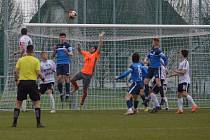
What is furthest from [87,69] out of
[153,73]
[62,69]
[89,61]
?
[153,73]

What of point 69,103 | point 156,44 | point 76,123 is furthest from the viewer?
point 69,103

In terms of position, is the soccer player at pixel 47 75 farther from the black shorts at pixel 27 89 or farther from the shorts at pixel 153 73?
the black shorts at pixel 27 89

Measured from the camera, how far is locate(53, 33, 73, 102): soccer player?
24.0m

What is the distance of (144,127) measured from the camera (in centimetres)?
1650

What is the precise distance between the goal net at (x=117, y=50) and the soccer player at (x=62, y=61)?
66 centimetres

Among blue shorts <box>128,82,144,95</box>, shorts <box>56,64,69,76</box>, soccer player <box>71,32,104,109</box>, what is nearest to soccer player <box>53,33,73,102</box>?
shorts <box>56,64,69,76</box>

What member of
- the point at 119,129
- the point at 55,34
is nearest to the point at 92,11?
the point at 55,34

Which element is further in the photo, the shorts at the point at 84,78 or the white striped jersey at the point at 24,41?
the shorts at the point at 84,78

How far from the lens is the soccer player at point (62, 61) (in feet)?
78.9

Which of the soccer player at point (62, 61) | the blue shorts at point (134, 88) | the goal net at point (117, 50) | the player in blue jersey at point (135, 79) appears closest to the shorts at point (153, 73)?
the player in blue jersey at point (135, 79)

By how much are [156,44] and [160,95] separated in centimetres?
224

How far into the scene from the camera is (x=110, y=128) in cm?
1617

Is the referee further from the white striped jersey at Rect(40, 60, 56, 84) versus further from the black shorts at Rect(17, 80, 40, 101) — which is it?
the white striped jersey at Rect(40, 60, 56, 84)

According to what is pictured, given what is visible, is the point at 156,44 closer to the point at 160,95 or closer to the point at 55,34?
the point at 160,95
